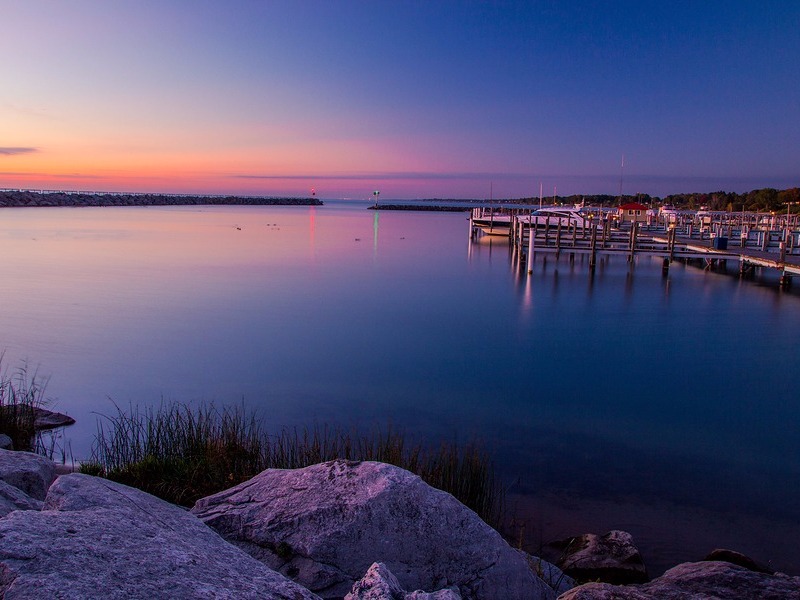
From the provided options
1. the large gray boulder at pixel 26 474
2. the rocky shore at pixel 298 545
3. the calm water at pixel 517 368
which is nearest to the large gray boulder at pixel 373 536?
the rocky shore at pixel 298 545

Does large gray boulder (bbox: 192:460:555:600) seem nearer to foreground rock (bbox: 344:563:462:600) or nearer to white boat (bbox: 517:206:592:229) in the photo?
foreground rock (bbox: 344:563:462:600)

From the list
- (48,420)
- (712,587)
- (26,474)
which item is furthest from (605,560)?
(48,420)

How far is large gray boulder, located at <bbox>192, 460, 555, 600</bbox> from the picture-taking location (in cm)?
382

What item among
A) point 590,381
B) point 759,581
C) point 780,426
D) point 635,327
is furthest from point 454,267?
point 759,581

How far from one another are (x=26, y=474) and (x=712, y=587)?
5.20 meters

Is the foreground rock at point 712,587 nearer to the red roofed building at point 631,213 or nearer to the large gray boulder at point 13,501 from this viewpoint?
the large gray boulder at point 13,501

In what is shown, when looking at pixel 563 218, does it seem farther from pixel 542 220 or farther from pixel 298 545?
→ pixel 298 545

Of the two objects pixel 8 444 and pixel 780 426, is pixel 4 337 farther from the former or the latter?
pixel 780 426

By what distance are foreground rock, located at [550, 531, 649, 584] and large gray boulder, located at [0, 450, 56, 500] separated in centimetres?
442

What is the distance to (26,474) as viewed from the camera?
16.3 feet

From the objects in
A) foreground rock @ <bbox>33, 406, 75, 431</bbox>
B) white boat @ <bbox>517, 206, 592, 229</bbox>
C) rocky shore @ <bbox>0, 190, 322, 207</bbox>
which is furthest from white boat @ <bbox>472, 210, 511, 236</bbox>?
rocky shore @ <bbox>0, 190, 322, 207</bbox>

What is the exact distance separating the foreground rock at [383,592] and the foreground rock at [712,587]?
1079 millimetres

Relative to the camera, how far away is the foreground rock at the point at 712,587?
3.66 meters

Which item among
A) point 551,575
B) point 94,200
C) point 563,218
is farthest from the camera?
point 94,200
